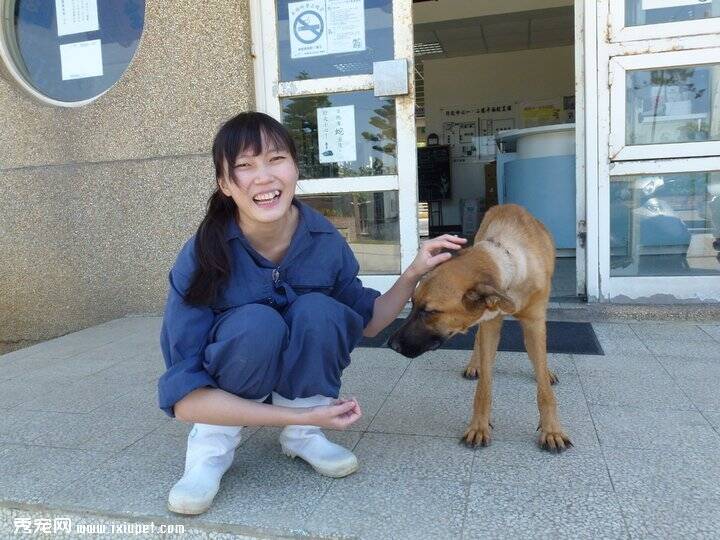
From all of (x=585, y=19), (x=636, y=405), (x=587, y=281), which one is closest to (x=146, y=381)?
(x=636, y=405)

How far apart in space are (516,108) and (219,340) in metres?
12.4

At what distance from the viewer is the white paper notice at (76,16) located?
5.23m

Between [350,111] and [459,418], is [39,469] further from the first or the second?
[350,111]

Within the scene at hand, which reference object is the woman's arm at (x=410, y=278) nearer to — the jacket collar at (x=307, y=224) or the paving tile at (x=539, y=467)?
the jacket collar at (x=307, y=224)

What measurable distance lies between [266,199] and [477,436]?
1320 mm

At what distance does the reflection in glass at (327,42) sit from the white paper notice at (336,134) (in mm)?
308

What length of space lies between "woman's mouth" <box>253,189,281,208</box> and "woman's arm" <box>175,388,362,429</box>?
2.24 ft

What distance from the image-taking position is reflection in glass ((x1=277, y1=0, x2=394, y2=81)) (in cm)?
458

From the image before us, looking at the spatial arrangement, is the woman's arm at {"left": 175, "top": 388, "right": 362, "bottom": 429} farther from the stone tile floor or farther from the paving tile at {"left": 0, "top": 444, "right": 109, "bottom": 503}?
the paving tile at {"left": 0, "top": 444, "right": 109, "bottom": 503}

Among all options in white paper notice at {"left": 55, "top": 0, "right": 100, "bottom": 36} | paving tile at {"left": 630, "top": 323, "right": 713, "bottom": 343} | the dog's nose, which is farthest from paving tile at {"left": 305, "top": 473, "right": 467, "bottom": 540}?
white paper notice at {"left": 55, "top": 0, "right": 100, "bottom": 36}

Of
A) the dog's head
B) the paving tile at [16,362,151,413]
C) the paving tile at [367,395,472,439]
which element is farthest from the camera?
the paving tile at [16,362,151,413]

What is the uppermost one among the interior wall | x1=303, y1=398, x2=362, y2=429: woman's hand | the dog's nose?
the interior wall

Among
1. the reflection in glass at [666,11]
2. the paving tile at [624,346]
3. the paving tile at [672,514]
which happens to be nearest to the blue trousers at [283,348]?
the paving tile at [672,514]

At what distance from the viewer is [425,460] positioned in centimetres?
225
